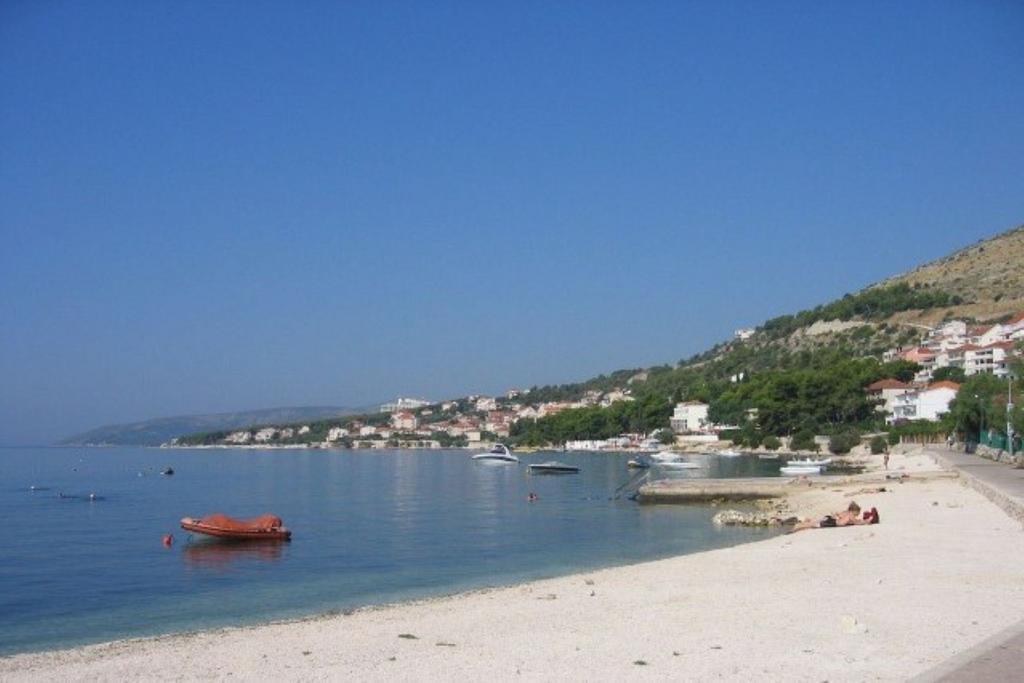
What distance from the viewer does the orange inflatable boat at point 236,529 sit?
3409cm

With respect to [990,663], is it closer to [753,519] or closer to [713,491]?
[753,519]

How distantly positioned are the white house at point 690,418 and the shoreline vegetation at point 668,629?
113813 millimetres

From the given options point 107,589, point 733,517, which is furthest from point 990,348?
point 107,589

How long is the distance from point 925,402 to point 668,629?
3643 inches

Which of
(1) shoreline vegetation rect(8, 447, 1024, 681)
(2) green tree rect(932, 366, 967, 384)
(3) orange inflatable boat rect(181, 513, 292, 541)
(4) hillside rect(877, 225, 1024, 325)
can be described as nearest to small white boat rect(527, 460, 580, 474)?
(3) orange inflatable boat rect(181, 513, 292, 541)

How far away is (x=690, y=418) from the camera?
140 m

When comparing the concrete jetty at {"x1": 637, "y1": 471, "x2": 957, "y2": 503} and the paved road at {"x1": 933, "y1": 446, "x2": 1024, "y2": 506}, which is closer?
the paved road at {"x1": 933, "y1": 446, "x2": 1024, "y2": 506}

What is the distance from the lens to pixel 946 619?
13.6 m

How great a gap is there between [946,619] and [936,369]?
370 ft

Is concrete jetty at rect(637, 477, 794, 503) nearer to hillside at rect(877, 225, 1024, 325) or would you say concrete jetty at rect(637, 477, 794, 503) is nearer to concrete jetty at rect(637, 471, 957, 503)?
concrete jetty at rect(637, 471, 957, 503)

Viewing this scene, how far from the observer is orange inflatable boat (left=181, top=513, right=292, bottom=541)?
3409cm

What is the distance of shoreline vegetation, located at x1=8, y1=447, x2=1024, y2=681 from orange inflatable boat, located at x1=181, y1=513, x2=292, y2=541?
1521 centimetres

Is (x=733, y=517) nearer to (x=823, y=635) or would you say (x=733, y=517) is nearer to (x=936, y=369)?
(x=823, y=635)

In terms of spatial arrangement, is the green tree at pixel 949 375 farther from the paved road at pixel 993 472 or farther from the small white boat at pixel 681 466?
the paved road at pixel 993 472
